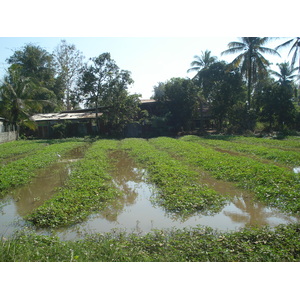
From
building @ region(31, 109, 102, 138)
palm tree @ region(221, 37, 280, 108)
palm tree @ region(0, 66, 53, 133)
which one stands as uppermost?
palm tree @ region(221, 37, 280, 108)

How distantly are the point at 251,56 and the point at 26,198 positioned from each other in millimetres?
27871

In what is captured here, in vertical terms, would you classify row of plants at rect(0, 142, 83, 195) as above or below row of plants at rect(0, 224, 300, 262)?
below

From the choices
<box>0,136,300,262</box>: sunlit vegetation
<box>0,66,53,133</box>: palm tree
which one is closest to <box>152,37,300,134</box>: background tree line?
<box>0,66,53,133</box>: palm tree

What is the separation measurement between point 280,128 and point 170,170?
938 inches

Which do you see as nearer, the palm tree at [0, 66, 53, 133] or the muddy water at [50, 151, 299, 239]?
the muddy water at [50, 151, 299, 239]

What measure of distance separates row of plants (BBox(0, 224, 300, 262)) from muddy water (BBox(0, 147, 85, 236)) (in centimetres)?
120

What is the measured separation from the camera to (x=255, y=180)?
8.35m

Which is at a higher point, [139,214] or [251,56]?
[251,56]

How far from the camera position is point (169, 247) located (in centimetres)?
443

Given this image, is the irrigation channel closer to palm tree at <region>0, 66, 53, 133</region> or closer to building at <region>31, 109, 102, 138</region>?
palm tree at <region>0, 66, 53, 133</region>

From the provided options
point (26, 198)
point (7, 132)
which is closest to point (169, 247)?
point (26, 198)

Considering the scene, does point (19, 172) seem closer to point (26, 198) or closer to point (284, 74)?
point (26, 198)

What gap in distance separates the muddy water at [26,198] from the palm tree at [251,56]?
2442 centimetres

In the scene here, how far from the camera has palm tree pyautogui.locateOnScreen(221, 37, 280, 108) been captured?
27.8m
